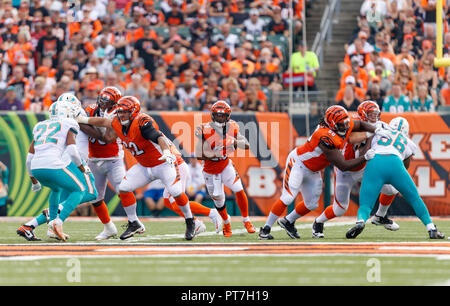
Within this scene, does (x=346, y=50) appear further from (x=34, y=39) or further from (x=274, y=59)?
(x=34, y=39)

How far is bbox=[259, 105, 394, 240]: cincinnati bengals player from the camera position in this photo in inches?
394

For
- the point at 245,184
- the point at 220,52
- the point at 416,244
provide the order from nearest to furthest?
the point at 416,244, the point at 245,184, the point at 220,52

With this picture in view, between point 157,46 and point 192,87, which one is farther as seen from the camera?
point 157,46

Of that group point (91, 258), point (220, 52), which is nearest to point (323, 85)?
point (220, 52)

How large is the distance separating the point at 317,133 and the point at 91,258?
323 cm

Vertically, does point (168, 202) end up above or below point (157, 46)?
below

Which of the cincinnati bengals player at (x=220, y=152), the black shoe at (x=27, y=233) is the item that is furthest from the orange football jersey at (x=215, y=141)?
the black shoe at (x=27, y=233)

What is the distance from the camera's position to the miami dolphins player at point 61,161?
10070mm

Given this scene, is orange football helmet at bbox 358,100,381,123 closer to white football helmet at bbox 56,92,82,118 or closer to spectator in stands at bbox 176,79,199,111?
white football helmet at bbox 56,92,82,118

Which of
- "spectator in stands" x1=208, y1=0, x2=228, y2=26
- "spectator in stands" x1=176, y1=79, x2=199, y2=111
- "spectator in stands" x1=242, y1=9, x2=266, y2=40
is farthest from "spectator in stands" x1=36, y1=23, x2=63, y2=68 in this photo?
"spectator in stands" x1=242, y1=9, x2=266, y2=40

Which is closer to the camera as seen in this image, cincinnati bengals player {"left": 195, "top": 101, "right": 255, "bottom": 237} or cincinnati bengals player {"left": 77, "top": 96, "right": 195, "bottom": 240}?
cincinnati bengals player {"left": 77, "top": 96, "right": 195, "bottom": 240}

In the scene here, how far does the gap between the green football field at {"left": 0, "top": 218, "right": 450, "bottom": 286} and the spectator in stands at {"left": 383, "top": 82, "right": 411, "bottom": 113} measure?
379 centimetres

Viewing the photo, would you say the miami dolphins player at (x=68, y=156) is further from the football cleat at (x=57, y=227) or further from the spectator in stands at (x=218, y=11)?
the spectator in stands at (x=218, y=11)

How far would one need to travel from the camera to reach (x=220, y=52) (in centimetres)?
1722
